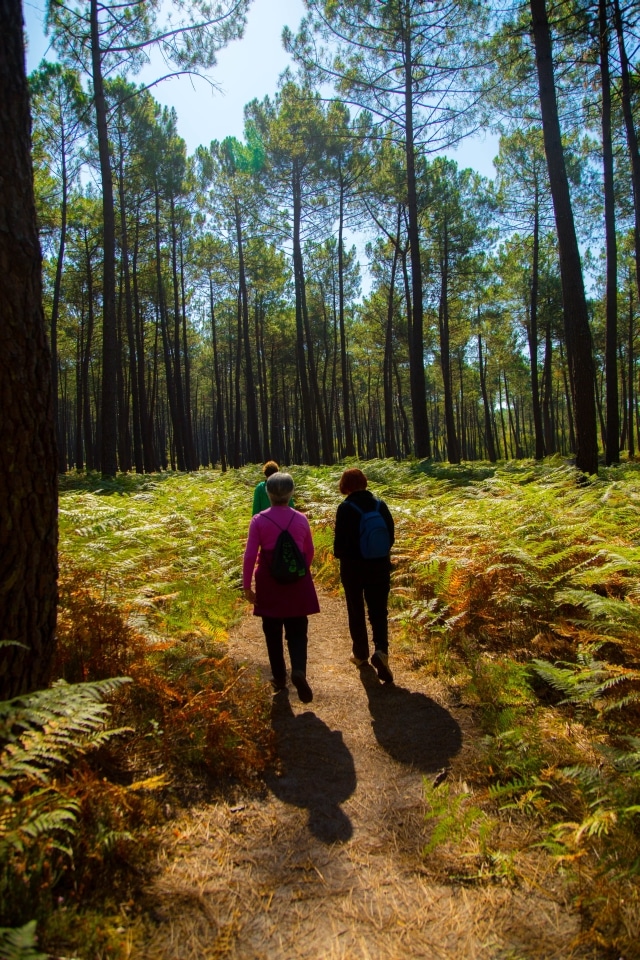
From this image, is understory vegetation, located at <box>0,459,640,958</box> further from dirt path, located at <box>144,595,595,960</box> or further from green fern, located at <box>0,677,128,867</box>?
dirt path, located at <box>144,595,595,960</box>

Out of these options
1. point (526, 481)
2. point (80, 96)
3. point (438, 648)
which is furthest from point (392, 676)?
point (80, 96)

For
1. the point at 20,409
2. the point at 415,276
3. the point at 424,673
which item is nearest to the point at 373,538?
the point at 424,673

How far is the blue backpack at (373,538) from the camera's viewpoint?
4.62 meters

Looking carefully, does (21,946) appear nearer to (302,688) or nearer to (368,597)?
(302,688)

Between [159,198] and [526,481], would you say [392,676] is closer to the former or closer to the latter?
[526,481]

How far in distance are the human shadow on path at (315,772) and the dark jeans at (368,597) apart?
38.5 inches

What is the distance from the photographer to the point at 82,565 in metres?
5.20

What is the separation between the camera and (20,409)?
2.62 metres

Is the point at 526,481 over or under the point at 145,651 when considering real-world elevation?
over

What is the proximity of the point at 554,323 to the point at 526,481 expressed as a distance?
59.2 feet

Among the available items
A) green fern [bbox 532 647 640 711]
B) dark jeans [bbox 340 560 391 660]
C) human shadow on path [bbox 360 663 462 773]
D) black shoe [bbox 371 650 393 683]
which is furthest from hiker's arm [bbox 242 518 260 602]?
green fern [bbox 532 647 640 711]

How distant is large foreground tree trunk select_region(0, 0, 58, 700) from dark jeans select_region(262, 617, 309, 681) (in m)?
1.91

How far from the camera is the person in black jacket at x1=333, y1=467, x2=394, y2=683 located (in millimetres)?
4695

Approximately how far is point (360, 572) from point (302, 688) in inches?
44.1
